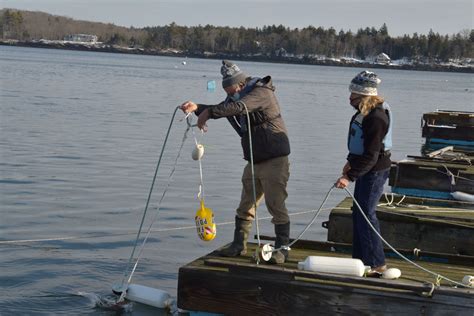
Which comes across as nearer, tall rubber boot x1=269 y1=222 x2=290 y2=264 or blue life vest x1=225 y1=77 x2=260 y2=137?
blue life vest x1=225 y1=77 x2=260 y2=137

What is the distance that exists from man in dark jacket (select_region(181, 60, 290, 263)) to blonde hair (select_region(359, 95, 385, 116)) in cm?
85

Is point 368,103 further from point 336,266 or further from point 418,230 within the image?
point 418,230

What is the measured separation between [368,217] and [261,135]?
1268mm

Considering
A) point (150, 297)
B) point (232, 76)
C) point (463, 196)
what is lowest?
point (150, 297)

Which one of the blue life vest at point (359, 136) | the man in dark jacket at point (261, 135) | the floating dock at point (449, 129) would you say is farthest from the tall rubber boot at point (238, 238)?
the floating dock at point (449, 129)

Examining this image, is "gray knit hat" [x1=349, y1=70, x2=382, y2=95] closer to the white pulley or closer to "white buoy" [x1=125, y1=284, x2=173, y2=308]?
the white pulley

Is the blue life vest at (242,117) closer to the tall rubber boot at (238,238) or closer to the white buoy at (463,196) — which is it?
the tall rubber boot at (238,238)

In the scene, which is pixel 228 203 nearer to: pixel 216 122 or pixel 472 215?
pixel 472 215

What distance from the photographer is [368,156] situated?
8156 mm

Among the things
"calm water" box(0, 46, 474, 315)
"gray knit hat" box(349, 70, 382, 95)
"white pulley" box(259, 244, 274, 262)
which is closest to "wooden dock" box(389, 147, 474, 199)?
"calm water" box(0, 46, 474, 315)

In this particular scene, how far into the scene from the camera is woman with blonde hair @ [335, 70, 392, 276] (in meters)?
8.16

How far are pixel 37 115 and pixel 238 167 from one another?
1253 centimetres

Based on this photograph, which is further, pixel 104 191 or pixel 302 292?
pixel 104 191

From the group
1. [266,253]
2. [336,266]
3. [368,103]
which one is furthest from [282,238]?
[368,103]
